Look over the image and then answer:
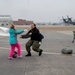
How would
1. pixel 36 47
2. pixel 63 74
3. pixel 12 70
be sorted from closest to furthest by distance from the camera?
pixel 63 74
pixel 12 70
pixel 36 47

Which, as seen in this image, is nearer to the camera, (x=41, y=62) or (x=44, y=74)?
(x=44, y=74)

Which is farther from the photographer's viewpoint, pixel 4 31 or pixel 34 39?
pixel 4 31

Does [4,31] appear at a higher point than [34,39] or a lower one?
lower

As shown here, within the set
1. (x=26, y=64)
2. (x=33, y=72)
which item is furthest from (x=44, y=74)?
(x=26, y=64)

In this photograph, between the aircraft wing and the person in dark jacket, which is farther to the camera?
the aircraft wing

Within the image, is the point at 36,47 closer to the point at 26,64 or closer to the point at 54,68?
the point at 26,64

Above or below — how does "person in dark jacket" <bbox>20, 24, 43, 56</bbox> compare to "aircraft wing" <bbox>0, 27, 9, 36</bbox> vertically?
above

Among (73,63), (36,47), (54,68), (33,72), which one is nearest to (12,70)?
(33,72)

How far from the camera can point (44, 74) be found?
9.14 m

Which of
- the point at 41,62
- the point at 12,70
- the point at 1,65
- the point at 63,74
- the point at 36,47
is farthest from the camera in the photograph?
the point at 36,47

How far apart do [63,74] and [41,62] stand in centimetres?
271

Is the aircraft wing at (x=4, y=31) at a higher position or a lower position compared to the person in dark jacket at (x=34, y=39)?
lower

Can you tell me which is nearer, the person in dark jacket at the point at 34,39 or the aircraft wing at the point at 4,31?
the person in dark jacket at the point at 34,39

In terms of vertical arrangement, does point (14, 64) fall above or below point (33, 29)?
below
